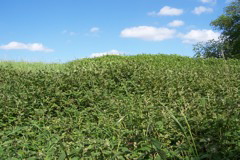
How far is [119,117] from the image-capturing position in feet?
18.1

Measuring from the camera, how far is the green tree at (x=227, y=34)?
87.6 ft

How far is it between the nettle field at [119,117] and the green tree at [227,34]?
62.7 ft

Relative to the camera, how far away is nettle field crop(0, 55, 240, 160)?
3393 millimetres

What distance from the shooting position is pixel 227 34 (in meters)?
27.7

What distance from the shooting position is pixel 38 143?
15.7 feet

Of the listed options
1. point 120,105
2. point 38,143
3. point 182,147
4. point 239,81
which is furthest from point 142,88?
point 182,147

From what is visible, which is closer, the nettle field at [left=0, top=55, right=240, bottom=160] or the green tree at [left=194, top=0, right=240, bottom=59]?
the nettle field at [left=0, top=55, right=240, bottom=160]

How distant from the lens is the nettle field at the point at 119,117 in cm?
339

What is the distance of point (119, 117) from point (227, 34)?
24.7 metres

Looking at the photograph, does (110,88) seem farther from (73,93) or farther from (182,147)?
(182,147)

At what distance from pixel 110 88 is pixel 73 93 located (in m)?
1.22

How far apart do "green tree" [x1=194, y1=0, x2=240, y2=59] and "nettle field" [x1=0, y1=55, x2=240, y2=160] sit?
19111 mm

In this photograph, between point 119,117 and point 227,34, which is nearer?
point 119,117

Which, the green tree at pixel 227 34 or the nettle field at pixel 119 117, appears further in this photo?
the green tree at pixel 227 34
